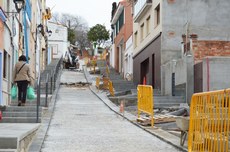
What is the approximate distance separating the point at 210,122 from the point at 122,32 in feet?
134

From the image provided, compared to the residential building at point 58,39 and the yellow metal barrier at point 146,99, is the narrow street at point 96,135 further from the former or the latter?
the residential building at point 58,39

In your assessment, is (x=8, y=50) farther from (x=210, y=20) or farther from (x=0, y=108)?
(x=210, y=20)

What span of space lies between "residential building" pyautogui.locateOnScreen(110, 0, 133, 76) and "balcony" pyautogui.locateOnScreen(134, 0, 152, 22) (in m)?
7.20

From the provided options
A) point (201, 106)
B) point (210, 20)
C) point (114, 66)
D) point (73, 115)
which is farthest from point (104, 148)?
point (114, 66)

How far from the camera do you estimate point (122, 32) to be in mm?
48344

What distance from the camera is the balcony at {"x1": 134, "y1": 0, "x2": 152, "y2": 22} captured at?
29.9 m

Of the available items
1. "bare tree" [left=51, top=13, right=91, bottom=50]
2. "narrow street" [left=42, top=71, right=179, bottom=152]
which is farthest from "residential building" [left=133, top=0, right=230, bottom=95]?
"bare tree" [left=51, top=13, right=91, bottom=50]

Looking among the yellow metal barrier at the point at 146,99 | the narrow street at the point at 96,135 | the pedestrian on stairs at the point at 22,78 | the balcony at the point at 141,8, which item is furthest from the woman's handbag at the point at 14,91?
the balcony at the point at 141,8

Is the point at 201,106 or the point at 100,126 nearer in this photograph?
the point at 201,106

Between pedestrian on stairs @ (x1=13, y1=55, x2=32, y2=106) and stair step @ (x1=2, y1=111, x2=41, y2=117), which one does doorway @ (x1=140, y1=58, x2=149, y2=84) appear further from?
stair step @ (x1=2, y1=111, x2=41, y2=117)

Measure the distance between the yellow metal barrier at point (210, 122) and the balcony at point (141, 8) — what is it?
2160 cm

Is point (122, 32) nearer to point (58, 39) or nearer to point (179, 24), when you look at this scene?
point (179, 24)

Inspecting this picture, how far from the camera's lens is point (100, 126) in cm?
1384

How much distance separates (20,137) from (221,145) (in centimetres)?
298
